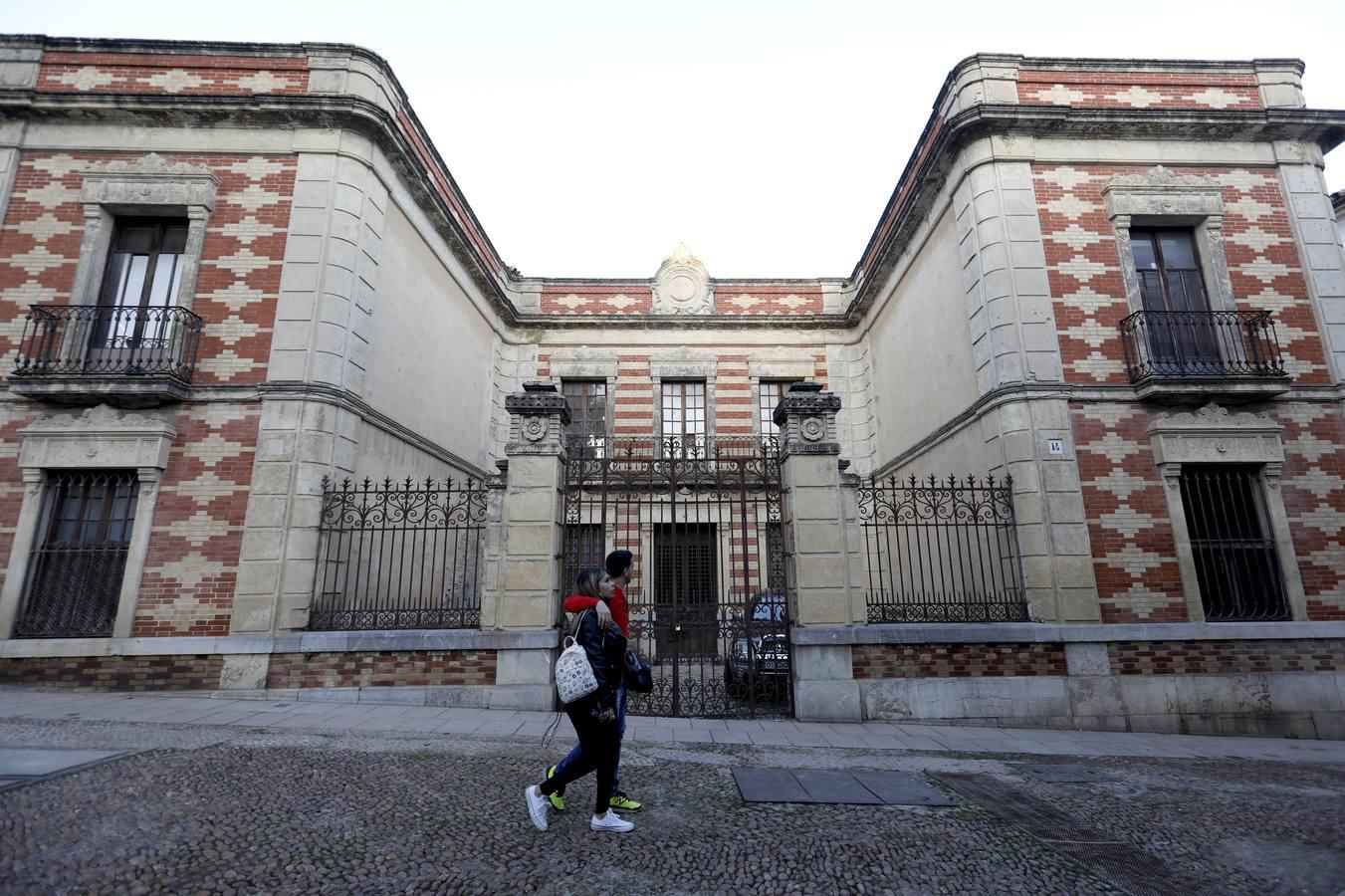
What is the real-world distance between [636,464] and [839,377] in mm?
6044

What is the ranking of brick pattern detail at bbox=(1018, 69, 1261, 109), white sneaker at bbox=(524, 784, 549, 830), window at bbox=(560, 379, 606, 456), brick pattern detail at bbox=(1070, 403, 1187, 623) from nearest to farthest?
white sneaker at bbox=(524, 784, 549, 830) → brick pattern detail at bbox=(1070, 403, 1187, 623) → brick pattern detail at bbox=(1018, 69, 1261, 109) → window at bbox=(560, 379, 606, 456)

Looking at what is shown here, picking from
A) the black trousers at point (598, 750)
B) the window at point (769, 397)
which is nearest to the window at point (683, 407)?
the window at point (769, 397)

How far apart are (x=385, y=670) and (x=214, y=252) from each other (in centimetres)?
732

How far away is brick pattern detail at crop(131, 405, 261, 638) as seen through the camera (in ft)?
27.8

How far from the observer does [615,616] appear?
4824 mm

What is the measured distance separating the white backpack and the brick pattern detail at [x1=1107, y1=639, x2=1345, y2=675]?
26.4 ft

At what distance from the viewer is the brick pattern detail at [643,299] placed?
1672 cm

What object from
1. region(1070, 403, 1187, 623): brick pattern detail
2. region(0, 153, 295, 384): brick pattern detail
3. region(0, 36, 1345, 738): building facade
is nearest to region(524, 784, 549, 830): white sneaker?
region(0, 36, 1345, 738): building facade

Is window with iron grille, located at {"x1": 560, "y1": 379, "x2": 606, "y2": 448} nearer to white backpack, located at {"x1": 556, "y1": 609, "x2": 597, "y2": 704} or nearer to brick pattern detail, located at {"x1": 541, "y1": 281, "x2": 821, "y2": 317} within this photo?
brick pattern detail, located at {"x1": 541, "y1": 281, "x2": 821, "y2": 317}

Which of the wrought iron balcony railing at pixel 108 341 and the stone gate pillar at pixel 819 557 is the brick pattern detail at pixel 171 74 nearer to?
the wrought iron balcony railing at pixel 108 341

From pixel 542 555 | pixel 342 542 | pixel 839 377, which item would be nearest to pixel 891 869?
pixel 542 555

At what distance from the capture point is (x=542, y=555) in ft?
26.9

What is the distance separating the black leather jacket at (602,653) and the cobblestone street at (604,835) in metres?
0.92

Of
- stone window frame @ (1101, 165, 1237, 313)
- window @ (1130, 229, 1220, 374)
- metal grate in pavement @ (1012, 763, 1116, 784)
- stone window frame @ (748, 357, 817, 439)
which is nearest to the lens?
metal grate in pavement @ (1012, 763, 1116, 784)
